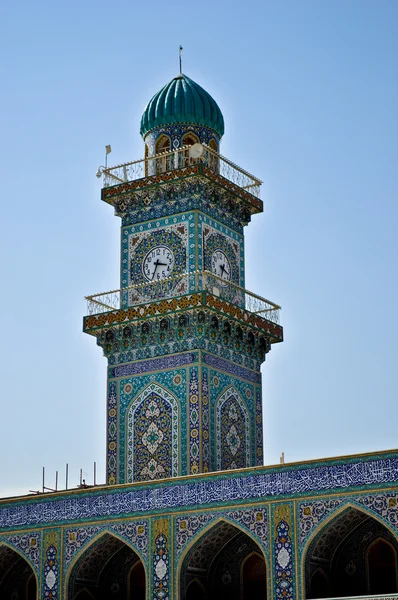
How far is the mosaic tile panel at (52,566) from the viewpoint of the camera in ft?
68.0

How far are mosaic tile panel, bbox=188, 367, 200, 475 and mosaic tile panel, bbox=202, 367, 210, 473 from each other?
0.12m

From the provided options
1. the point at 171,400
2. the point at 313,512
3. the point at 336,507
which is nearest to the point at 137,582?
the point at 171,400

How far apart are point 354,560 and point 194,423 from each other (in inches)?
160

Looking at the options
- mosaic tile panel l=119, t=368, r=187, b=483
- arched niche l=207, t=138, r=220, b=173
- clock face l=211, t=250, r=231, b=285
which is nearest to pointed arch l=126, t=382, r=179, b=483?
mosaic tile panel l=119, t=368, r=187, b=483

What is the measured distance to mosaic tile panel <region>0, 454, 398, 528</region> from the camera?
1800cm

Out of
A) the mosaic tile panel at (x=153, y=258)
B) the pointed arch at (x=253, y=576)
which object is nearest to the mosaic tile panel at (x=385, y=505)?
the pointed arch at (x=253, y=576)

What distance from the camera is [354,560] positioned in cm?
1923

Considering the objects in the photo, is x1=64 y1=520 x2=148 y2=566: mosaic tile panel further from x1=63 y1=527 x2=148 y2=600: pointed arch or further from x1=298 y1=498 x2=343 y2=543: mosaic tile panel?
x1=298 y1=498 x2=343 y2=543: mosaic tile panel

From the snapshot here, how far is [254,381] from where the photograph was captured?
2377 cm

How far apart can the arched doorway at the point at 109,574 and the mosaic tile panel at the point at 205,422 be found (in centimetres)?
203

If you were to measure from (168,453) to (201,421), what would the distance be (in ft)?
2.92

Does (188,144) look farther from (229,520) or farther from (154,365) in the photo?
(229,520)

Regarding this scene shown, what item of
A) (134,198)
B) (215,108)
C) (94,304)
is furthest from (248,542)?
(215,108)

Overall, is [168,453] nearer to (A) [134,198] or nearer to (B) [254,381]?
(B) [254,381]
